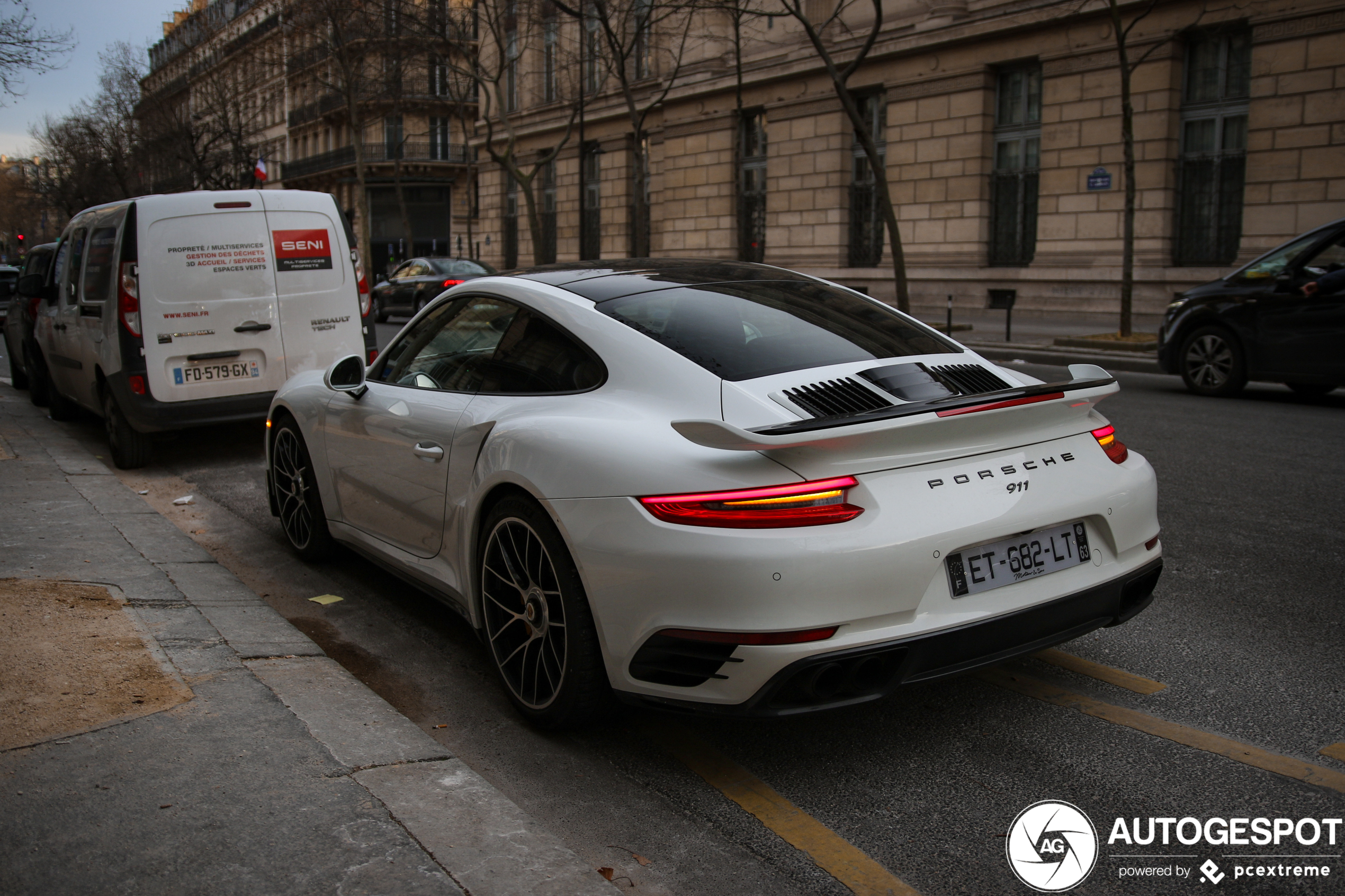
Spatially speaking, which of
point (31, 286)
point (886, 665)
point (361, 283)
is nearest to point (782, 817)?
point (886, 665)

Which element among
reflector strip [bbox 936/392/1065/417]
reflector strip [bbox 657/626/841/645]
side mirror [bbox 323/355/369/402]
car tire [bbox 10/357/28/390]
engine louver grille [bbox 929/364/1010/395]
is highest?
engine louver grille [bbox 929/364/1010/395]

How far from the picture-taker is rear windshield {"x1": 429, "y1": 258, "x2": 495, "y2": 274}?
87.1 feet

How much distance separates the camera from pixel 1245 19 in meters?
20.8

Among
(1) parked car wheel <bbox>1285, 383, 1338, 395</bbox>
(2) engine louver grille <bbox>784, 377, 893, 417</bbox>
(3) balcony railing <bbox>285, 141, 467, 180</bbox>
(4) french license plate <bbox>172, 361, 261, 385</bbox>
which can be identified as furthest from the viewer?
(3) balcony railing <bbox>285, 141, 467, 180</bbox>

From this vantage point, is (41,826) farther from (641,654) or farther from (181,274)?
(181,274)

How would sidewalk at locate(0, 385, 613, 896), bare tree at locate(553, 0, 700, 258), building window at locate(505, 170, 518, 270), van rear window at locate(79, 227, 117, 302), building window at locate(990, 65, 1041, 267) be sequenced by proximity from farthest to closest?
building window at locate(505, 170, 518, 270)
bare tree at locate(553, 0, 700, 258)
building window at locate(990, 65, 1041, 267)
van rear window at locate(79, 227, 117, 302)
sidewalk at locate(0, 385, 613, 896)

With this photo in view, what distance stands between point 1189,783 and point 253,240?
7465 millimetres

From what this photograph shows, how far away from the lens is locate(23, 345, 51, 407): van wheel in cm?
1152

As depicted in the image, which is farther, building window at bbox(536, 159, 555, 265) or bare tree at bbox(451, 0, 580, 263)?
building window at bbox(536, 159, 555, 265)

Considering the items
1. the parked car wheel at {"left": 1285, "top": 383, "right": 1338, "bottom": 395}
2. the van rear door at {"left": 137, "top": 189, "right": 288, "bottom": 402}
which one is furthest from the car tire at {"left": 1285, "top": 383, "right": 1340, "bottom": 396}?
the van rear door at {"left": 137, "top": 189, "right": 288, "bottom": 402}

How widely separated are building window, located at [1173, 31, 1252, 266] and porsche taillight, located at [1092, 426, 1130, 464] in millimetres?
20766

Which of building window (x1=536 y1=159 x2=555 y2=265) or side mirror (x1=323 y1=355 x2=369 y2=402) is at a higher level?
building window (x1=536 y1=159 x2=555 y2=265)

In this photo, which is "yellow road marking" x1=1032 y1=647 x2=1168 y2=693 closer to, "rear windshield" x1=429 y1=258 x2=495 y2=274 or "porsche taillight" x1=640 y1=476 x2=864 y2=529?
"porsche taillight" x1=640 y1=476 x2=864 y2=529

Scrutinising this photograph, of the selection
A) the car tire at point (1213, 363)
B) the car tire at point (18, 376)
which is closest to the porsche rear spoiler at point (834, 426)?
the car tire at point (1213, 363)
